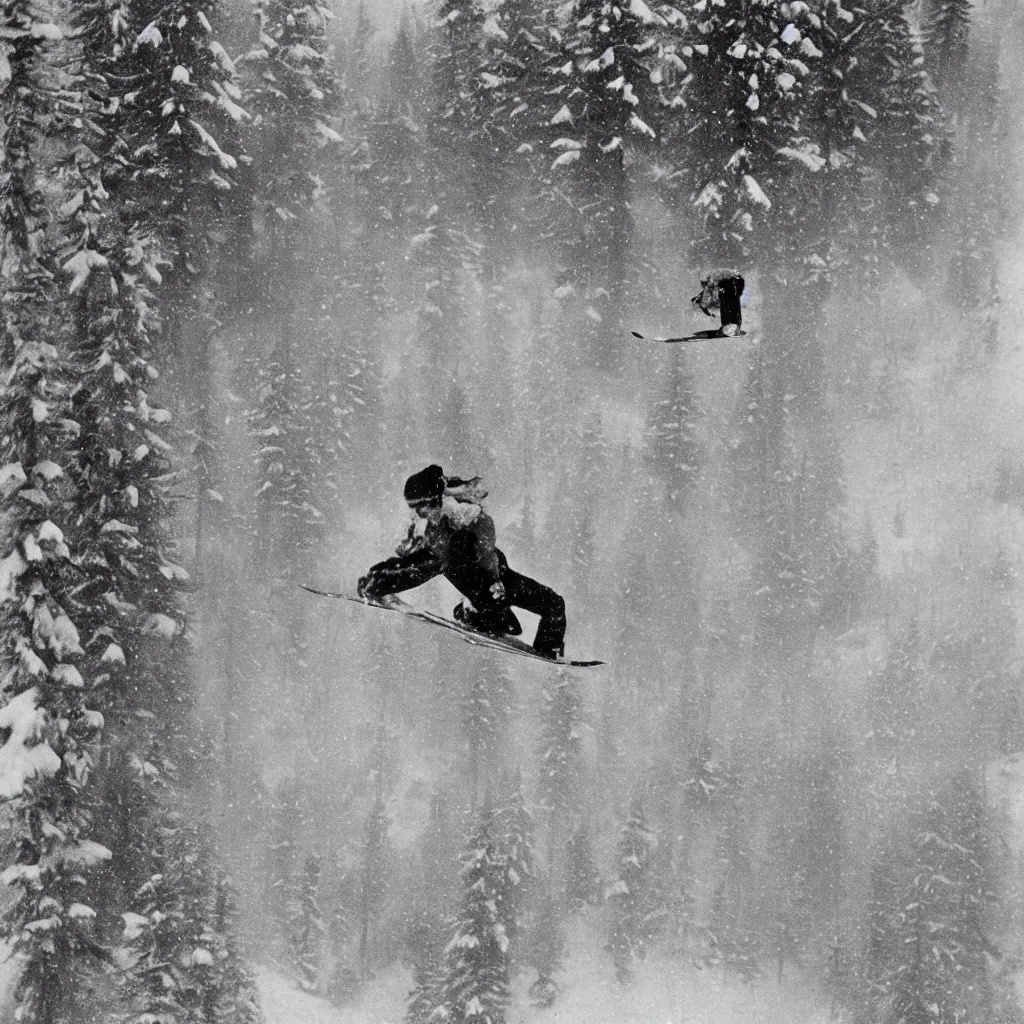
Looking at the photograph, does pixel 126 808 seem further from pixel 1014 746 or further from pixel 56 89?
pixel 1014 746

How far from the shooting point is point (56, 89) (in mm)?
20609

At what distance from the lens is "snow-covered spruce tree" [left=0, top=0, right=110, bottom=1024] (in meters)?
19.4

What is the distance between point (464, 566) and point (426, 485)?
100 centimetres

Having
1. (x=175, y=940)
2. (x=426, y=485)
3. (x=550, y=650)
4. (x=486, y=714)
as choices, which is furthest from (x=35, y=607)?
(x=486, y=714)

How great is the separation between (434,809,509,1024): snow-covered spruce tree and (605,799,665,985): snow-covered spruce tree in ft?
28.8

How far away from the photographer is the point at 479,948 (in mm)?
35031

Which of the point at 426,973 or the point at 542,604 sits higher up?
the point at 542,604

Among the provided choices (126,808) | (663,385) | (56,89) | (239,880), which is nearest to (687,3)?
(663,385)

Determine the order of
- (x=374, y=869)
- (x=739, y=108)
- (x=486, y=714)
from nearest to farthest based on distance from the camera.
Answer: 1. (x=739, y=108)
2. (x=486, y=714)
3. (x=374, y=869)

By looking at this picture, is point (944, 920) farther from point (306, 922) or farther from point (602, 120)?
point (602, 120)

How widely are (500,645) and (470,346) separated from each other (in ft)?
109

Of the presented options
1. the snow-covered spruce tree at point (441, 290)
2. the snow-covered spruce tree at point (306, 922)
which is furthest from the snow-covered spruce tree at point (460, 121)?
the snow-covered spruce tree at point (306, 922)

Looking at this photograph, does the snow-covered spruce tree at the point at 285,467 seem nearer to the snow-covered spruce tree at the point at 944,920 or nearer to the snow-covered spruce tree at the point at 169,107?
the snow-covered spruce tree at the point at 169,107

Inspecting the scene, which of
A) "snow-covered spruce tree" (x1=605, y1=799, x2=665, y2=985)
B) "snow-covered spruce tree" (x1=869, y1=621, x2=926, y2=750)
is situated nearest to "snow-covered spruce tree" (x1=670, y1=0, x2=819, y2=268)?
"snow-covered spruce tree" (x1=869, y1=621, x2=926, y2=750)
